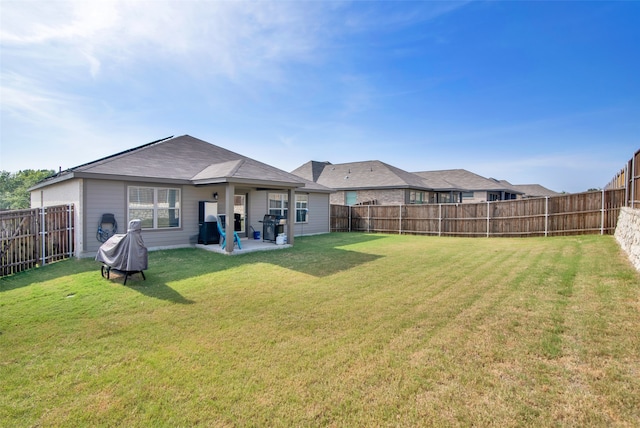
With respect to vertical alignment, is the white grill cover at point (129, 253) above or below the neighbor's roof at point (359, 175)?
below

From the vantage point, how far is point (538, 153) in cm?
2677

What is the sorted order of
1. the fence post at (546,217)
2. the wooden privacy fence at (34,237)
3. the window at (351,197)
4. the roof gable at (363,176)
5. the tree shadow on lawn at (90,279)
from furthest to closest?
the window at (351,197) → the roof gable at (363,176) → the fence post at (546,217) → the wooden privacy fence at (34,237) → the tree shadow on lawn at (90,279)

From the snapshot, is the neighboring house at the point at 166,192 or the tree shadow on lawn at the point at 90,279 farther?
the neighboring house at the point at 166,192

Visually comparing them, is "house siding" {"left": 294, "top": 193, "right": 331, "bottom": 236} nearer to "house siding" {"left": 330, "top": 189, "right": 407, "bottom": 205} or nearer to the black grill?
the black grill

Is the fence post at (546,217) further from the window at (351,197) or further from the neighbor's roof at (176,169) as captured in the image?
the window at (351,197)

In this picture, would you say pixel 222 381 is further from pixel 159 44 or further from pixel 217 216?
pixel 159 44

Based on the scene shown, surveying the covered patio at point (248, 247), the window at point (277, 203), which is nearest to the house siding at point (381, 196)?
the window at point (277, 203)

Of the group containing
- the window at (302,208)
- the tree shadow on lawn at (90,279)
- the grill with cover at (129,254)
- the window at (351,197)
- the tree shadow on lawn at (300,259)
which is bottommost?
the tree shadow on lawn at (90,279)

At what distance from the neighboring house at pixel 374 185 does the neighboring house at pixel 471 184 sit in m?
1.22

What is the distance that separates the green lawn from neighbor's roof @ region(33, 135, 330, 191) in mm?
3976

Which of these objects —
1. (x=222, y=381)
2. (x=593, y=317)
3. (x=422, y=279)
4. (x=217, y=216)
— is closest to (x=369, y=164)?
(x=217, y=216)

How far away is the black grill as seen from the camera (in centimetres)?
1216

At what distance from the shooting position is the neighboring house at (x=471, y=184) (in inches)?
1176

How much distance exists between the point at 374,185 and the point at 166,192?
54.0 feet
